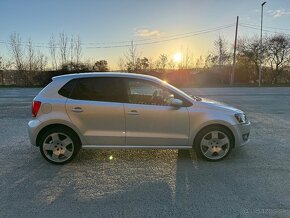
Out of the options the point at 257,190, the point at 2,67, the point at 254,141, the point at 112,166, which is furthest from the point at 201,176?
the point at 2,67

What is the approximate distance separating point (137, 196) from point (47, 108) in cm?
242

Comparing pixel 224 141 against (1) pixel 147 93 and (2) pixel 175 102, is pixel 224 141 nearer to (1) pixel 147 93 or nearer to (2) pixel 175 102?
(2) pixel 175 102

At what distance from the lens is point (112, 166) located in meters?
5.19

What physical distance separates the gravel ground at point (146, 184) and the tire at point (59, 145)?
15 centimetres

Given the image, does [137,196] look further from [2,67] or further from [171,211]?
[2,67]

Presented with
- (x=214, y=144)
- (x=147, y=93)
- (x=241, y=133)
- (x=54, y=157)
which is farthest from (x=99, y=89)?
(x=241, y=133)

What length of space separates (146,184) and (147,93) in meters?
1.75

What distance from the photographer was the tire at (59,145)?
17.4ft

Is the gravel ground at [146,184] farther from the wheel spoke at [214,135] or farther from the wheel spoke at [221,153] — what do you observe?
the wheel spoke at [214,135]

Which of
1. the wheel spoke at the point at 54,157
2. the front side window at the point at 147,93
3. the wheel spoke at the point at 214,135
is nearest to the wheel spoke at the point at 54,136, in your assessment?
the wheel spoke at the point at 54,157

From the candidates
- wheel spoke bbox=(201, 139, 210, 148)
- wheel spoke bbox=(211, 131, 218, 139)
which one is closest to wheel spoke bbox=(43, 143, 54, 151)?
wheel spoke bbox=(201, 139, 210, 148)

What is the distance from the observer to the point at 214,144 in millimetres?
5410

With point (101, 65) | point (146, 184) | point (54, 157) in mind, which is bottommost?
point (146, 184)

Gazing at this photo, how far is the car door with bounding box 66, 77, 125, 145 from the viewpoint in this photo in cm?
522
